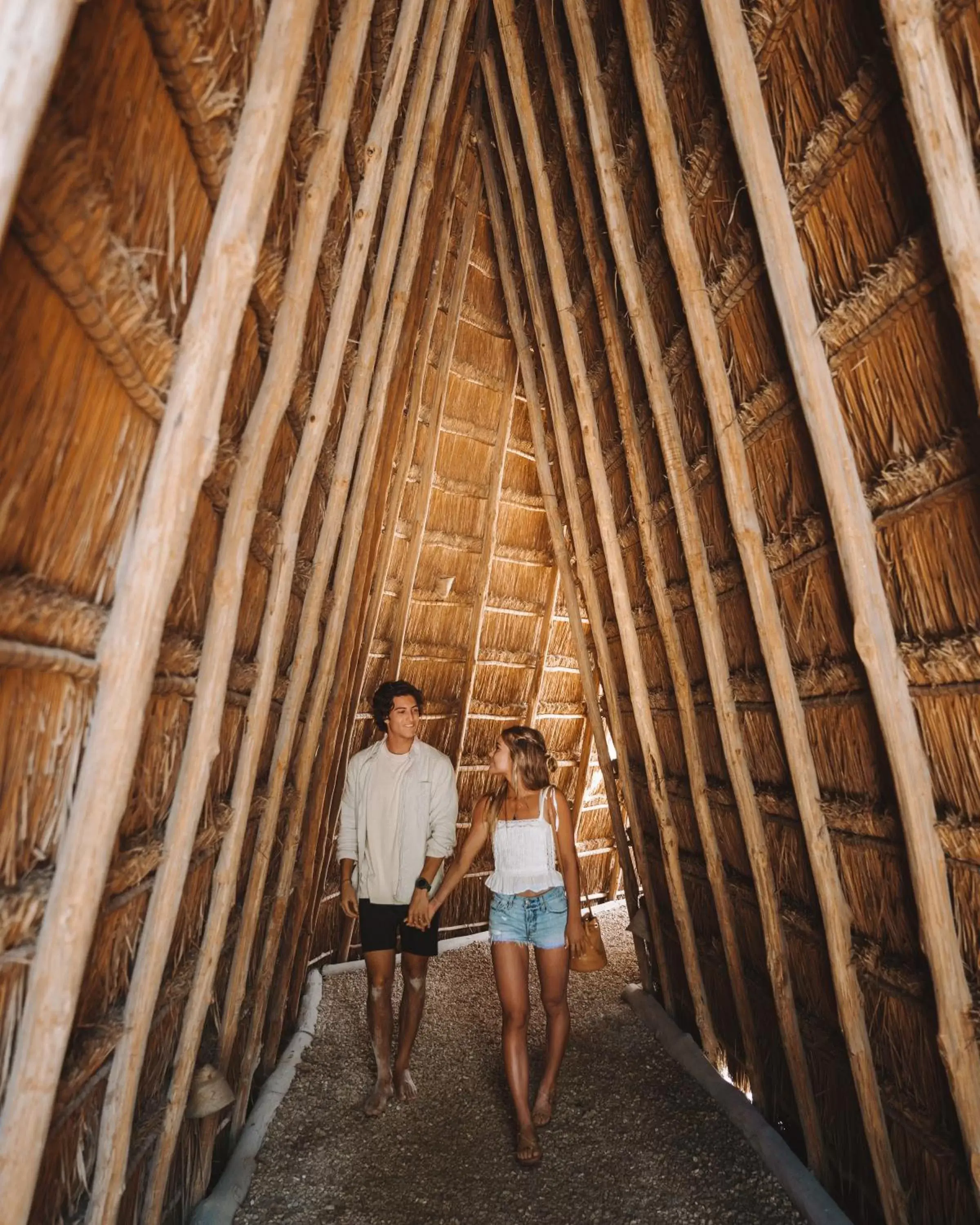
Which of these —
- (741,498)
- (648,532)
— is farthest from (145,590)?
(648,532)

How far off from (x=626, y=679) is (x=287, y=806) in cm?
153

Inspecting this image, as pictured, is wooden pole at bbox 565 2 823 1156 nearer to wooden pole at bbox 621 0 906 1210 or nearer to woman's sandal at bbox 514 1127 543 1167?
wooden pole at bbox 621 0 906 1210

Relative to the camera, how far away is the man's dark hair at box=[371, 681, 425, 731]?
303 cm

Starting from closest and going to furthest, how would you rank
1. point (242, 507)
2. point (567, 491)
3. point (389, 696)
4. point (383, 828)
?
1. point (242, 507)
2. point (383, 828)
3. point (389, 696)
4. point (567, 491)

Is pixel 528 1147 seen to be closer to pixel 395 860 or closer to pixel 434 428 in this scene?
pixel 395 860

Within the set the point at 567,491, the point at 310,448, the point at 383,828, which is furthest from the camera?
the point at 567,491

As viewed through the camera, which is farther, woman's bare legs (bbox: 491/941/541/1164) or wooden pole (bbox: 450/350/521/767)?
wooden pole (bbox: 450/350/521/767)

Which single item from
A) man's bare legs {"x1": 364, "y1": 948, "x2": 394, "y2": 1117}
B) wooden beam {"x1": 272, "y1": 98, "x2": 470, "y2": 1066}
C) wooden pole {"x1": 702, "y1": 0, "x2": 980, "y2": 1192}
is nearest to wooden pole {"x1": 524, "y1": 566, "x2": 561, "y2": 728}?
wooden beam {"x1": 272, "y1": 98, "x2": 470, "y2": 1066}

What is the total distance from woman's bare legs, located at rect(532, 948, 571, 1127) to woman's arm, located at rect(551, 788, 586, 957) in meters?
0.09

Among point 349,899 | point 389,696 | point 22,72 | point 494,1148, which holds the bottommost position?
point 494,1148

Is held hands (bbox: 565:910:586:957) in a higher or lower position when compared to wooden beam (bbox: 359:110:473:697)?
lower

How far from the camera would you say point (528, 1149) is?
2.46 m

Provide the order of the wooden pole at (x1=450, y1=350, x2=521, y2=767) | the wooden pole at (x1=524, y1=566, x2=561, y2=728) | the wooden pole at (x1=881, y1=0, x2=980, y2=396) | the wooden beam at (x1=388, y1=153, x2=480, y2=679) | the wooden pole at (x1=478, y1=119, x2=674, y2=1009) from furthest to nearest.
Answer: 1. the wooden pole at (x1=524, y1=566, x2=561, y2=728)
2. the wooden pole at (x1=450, y1=350, x2=521, y2=767)
3. the wooden beam at (x1=388, y1=153, x2=480, y2=679)
4. the wooden pole at (x1=478, y1=119, x2=674, y2=1009)
5. the wooden pole at (x1=881, y1=0, x2=980, y2=396)

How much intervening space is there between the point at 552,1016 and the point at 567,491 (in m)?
2.10
